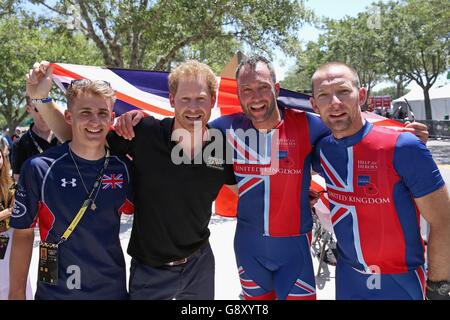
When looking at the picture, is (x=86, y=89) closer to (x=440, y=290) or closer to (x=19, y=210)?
(x=19, y=210)

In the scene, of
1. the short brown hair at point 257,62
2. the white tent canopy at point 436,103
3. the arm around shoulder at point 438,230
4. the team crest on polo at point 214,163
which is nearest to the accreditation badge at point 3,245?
the team crest on polo at point 214,163

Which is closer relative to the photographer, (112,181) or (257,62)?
(112,181)

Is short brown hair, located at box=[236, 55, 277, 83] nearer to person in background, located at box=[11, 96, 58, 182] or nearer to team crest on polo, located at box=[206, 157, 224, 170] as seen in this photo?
team crest on polo, located at box=[206, 157, 224, 170]

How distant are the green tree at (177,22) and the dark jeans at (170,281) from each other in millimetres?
A: 7291

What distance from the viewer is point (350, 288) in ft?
8.29

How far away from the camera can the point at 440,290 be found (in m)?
2.37

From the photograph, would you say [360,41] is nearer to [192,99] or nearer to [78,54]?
[78,54]

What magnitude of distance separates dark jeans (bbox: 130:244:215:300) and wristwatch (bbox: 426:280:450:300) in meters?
1.32

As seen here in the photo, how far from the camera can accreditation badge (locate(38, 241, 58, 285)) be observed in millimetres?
2309

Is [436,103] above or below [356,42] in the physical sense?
below

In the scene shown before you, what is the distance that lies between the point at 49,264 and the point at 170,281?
701mm

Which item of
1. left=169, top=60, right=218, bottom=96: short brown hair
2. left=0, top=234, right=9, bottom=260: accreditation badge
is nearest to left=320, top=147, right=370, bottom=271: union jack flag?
left=169, top=60, right=218, bottom=96: short brown hair

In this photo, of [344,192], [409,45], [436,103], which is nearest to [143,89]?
[344,192]
